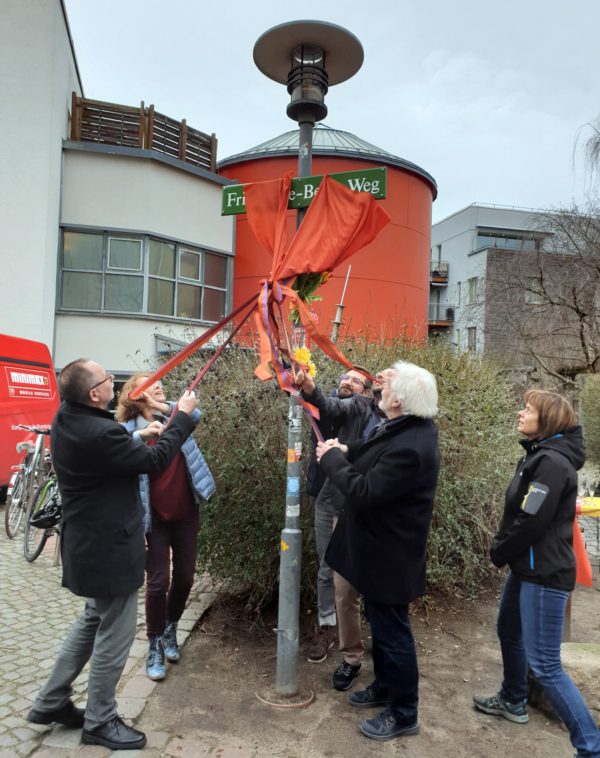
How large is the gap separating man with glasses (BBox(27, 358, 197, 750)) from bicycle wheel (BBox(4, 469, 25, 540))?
457cm

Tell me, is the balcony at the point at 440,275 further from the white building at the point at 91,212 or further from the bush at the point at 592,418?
the bush at the point at 592,418

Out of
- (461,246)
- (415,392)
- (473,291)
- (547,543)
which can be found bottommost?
(547,543)

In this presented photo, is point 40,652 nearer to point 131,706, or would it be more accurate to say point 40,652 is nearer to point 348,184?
point 131,706

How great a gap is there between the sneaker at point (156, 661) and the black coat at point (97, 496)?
3.38 ft

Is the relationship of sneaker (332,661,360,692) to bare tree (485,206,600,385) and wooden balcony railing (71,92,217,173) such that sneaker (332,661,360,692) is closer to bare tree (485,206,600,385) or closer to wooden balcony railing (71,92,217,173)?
bare tree (485,206,600,385)

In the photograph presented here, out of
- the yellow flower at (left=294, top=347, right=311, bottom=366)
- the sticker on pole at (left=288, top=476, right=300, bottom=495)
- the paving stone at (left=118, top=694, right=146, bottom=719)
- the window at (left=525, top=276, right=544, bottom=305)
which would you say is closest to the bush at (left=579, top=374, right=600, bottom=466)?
the window at (left=525, top=276, right=544, bottom=305)

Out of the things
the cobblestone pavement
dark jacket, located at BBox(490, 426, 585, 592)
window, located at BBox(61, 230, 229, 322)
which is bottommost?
the cobblestone pavement

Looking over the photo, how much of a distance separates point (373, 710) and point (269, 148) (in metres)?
17.2

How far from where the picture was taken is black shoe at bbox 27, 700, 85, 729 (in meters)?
3.13

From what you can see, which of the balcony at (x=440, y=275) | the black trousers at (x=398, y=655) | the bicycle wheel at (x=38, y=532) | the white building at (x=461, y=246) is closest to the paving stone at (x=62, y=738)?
the black trousers at (x=398, y=655)

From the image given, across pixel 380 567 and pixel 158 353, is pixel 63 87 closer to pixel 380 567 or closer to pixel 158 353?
pixel 158 353

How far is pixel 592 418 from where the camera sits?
1352 centimetres

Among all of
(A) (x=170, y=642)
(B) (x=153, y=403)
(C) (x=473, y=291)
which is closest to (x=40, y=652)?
(A) (x=170, y=642)

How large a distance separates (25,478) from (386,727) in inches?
216
